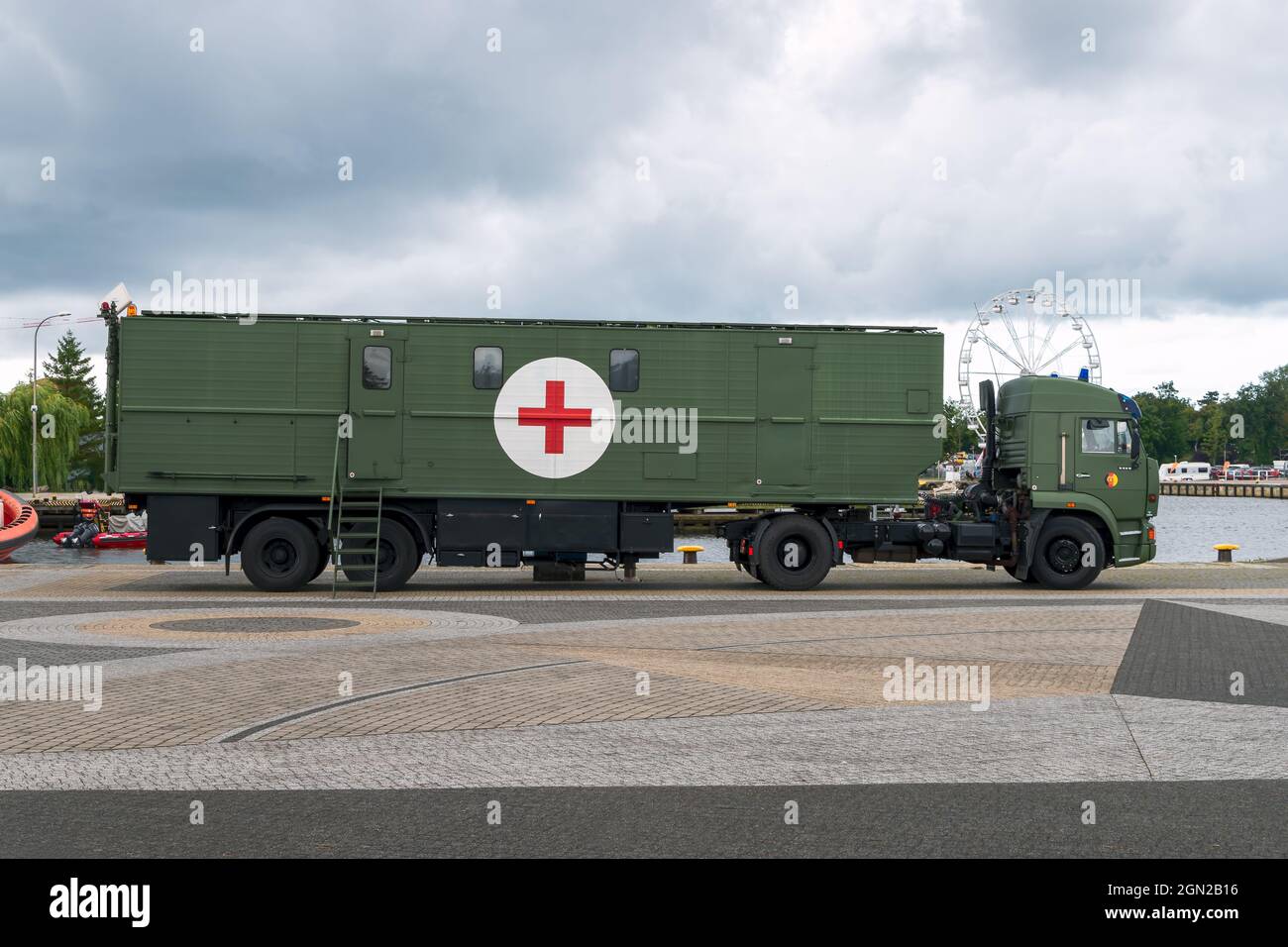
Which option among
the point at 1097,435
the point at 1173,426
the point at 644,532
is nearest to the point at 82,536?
the point at 644,532

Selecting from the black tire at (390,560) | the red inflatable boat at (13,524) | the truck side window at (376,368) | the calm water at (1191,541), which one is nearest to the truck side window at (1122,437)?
the black tire at (390,560)

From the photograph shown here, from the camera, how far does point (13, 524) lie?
29500 mm

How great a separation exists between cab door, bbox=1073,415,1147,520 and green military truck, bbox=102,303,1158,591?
98.0 inches

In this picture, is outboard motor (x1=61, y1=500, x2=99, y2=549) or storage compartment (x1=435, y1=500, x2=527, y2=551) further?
outboard motor (x1=61, y1=500, x2=99, y2=549)

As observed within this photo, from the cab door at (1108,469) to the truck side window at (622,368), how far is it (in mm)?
7493

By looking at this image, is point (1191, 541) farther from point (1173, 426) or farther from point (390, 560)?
point (1173, 426)

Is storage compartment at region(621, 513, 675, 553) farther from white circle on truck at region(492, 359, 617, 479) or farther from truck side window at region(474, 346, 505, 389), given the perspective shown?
truck side window at region(474, 346, 505, 389)

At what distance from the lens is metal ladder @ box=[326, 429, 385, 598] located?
19.6m

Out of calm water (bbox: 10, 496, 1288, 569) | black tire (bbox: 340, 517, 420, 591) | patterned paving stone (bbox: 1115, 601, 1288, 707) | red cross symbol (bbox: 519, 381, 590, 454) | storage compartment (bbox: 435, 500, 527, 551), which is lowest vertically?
calm water (bbox: 10, 496, 1288, 569)

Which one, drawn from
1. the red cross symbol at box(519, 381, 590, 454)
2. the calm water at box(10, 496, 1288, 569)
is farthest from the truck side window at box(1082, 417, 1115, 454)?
the calm water at box(10, 496, 1288, 569)

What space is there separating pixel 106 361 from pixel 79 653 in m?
8.49

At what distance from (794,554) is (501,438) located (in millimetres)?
5114

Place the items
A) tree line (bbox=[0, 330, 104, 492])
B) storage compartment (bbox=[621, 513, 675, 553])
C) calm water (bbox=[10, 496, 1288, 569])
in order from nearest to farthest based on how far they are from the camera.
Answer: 1. storage compartment (bbox=[621, 513, 675, 553])
2. calm water (bbox=[10, 496, 1288, 569])
3. tree line (bbox=[0, 330, 104, 492])
